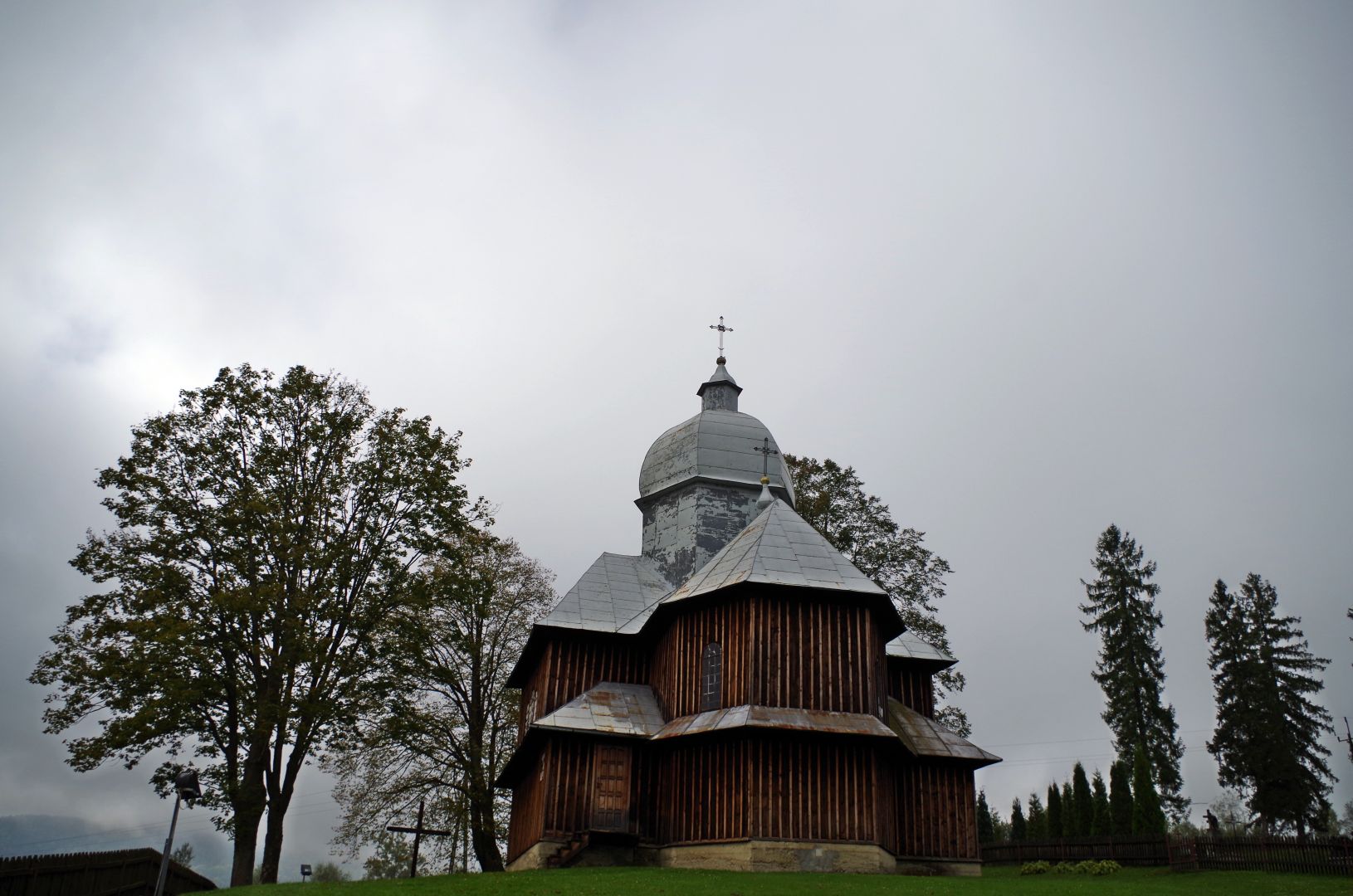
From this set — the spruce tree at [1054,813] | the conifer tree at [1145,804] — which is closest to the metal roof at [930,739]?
the conifer tree at [1145,804]

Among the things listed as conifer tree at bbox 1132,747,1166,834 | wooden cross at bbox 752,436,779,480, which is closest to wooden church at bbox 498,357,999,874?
wooden cross at bbox 752,436,779,480

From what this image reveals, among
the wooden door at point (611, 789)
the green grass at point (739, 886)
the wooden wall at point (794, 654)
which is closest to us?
the green grass at point (739, 886)

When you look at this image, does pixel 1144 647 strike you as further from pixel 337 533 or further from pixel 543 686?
pixel 337 533

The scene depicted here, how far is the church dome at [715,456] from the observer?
101 ft

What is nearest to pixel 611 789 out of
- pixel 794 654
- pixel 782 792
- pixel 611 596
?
pixel 782 792

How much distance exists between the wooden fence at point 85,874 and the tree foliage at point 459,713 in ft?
19.2

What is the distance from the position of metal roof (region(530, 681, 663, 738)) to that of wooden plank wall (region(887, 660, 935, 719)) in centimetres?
650

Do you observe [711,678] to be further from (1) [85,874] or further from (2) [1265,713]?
(2) [1265,713]

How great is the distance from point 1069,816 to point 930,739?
50.2ft

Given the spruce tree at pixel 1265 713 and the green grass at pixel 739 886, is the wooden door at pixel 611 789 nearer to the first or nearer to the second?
the green grass at pixel 739 886

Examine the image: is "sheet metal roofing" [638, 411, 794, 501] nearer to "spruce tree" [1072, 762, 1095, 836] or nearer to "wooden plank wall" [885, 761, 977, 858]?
"wooden plank wall" [885, 761, 977, 858]

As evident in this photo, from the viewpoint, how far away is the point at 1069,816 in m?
34.8

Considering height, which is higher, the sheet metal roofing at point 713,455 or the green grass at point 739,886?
the sheet metal roofing at point 713,455

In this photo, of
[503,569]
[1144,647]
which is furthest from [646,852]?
[1144,647]
